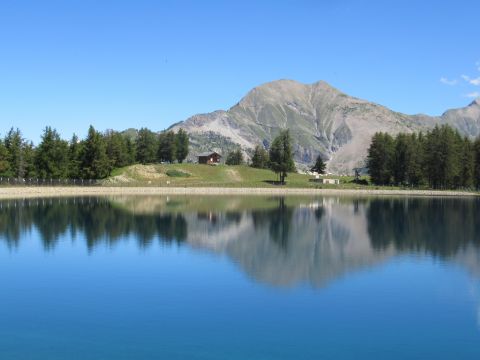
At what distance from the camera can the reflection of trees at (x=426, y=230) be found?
2058 inches

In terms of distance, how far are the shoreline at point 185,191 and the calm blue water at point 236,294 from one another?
7122cm

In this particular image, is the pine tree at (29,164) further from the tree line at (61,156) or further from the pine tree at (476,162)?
the pine tree at (476,162)

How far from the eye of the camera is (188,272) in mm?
37469

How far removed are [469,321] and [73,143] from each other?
15445 cm

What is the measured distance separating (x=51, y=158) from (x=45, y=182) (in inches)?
493

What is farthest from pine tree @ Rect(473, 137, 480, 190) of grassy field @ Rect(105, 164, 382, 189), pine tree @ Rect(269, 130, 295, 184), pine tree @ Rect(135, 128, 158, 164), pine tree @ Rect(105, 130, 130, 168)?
pine tree @ Rect(105, 130, 130, 168)

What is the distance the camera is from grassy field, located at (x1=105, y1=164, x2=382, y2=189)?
167875mm

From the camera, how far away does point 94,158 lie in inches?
6358

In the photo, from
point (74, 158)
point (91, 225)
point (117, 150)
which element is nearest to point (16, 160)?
point (74, 158)

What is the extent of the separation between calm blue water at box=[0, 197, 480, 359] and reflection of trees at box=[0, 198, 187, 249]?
0.46m

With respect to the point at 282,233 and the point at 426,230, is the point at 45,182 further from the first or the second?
the point at 426,230

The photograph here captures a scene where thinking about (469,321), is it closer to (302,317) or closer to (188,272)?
(302,317)

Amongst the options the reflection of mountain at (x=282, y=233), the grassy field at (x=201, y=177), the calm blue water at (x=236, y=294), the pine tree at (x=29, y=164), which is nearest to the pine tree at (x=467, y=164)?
the grassy field at (x=201, y=177)

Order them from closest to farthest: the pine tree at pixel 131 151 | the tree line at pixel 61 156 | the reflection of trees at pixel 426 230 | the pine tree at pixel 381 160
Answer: the reflection of trees at pixel 426 230
the tree line at pixel 61 156
the pine tree at pixel 381 160
the pine tree at pixel 131 151
